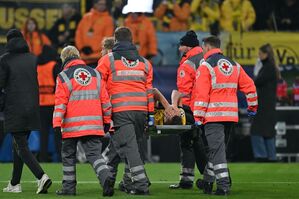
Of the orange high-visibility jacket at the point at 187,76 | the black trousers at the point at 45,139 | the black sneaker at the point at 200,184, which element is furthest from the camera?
the black trousers at the point at 45,139

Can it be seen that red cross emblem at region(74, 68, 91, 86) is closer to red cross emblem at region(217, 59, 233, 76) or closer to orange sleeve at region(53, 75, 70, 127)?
orange sleeve at region(53, 75, 70, 127)

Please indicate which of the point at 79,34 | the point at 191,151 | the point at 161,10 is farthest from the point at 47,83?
the point at 191,151

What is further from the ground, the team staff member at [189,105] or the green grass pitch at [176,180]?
the team staff member at [189,105]

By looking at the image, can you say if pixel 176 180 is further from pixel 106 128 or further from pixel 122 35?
pixel 122 35

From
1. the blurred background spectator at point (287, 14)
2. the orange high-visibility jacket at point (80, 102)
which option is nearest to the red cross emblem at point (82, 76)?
the orange high-visibility jacket at point (80, 102)

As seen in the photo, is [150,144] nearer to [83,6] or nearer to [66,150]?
[83,6]

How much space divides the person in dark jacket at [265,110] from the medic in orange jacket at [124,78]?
27.8 feet

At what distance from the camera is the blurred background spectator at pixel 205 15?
84.1 feet

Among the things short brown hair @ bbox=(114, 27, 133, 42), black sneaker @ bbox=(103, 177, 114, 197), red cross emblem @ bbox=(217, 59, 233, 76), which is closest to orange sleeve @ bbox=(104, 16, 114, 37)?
short brown hair @ bbox=(114, 27, 133, 42)

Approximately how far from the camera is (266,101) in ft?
80.1

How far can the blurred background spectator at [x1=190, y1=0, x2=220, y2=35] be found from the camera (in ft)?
84.1

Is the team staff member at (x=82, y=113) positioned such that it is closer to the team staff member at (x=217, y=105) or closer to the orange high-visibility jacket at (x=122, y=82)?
the orange high-visibility jacket at (x=122, y=82)

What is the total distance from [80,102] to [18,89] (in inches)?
49.8

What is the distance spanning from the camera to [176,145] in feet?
81.4
